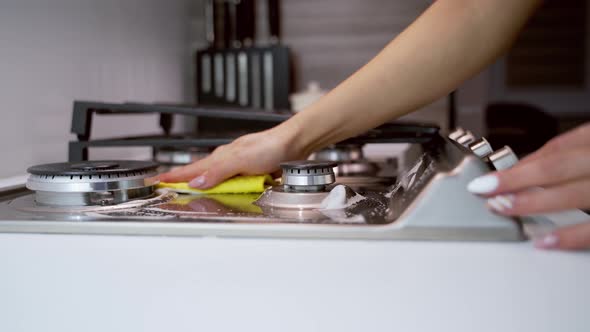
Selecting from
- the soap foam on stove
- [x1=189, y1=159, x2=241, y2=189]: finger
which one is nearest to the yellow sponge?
[x1=189, y1=159, x2=241, y2=189]: finger

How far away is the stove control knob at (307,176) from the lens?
0.59 meters

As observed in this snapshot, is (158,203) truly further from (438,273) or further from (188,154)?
(188,154)

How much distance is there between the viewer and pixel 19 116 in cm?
88

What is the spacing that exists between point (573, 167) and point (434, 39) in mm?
256

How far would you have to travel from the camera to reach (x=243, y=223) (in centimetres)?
49

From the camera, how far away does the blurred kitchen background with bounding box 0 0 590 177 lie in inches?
35.5

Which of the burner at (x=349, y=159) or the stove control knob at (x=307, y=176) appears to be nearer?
the stove control knob at (x=307, y=176)

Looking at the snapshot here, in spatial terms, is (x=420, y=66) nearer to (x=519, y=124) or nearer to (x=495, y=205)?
(x=495, y=205)

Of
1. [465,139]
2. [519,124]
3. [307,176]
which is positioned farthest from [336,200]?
[519,124]

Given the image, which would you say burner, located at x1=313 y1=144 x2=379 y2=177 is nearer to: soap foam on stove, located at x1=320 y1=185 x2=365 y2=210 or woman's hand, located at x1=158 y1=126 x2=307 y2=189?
woman's hand, located at x1=158 y1=126 x2=307 y2=189

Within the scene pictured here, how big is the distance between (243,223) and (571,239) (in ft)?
0.79

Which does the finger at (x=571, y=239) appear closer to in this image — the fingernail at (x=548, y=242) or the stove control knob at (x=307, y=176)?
the fingernail at (x=548, y=242)

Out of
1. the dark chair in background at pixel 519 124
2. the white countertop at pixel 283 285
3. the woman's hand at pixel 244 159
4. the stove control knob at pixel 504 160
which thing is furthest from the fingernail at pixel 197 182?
the dark chair in background at pixel 519 124

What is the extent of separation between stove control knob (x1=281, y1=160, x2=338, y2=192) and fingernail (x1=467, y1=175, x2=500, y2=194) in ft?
0.58
